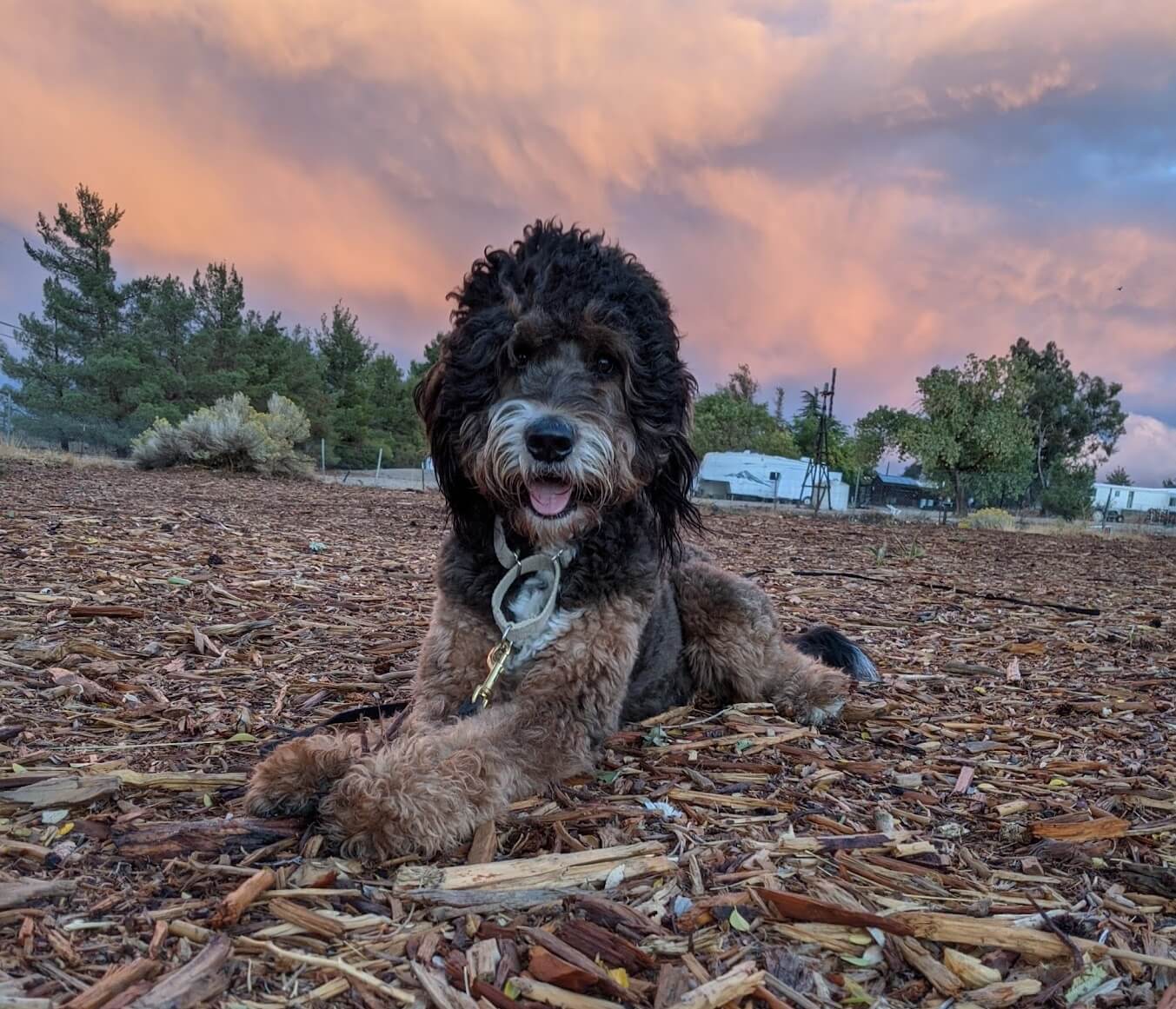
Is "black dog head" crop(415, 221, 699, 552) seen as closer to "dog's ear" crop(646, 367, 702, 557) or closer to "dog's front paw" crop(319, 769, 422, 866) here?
"dog's ear" crop(646, 367, 702, 557)

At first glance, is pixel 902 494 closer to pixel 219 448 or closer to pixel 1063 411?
pixel 1063 411

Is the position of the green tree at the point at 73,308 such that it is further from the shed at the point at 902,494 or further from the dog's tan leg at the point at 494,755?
the shed at the point at 902,494

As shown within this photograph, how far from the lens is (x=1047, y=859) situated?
8.59 ft

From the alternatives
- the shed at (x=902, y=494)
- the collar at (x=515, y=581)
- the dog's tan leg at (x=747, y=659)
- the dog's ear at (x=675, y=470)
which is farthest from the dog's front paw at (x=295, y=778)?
the shed at (x=902, y=494)

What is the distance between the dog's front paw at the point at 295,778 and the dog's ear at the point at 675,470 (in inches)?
70.7

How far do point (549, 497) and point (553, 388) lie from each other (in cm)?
47

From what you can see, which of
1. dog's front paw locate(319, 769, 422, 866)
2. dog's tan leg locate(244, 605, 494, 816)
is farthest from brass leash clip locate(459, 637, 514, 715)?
dog's front paw locate(319, 769, 422, 866)

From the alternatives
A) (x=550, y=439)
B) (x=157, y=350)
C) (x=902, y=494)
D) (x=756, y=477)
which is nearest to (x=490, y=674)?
Answer: (x=550, y=439)

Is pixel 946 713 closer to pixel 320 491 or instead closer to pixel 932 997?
pixel 932 997

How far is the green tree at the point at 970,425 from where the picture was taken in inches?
1598

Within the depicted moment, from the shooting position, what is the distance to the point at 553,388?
332 centimetres

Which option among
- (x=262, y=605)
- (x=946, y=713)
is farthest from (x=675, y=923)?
(x=262, y=605)

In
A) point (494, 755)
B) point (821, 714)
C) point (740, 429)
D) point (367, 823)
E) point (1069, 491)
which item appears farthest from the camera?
point (740, 429)

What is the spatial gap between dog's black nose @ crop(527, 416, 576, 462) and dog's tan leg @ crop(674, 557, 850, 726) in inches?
67.5
